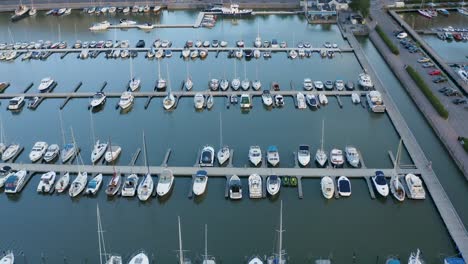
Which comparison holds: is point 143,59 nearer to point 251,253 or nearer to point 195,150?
point 195,150

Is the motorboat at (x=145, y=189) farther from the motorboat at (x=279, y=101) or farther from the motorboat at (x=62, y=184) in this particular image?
the motorboat at (x=279, y=101)

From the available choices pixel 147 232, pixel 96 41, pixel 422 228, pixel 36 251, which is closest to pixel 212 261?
pixel 147 232

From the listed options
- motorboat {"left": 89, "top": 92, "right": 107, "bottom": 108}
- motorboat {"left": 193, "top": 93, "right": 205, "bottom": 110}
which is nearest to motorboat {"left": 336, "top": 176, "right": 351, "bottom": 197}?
motorboat {"left": 193, "top": 93, "right": 205, "bottom": 110}

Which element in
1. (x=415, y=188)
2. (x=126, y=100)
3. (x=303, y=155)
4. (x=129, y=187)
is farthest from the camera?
(x=126, y=100)

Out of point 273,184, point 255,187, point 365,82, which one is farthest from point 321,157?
point 365,82

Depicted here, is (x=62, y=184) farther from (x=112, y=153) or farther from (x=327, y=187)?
(x=327, y=187)

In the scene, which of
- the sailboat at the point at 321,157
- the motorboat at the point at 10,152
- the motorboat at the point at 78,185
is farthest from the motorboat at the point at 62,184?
the sailboat at the point at 321,157

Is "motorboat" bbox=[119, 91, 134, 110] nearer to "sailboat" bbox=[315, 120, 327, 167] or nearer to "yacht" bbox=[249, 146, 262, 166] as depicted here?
"yacht" bbox=[249, 146, 262, 166]
